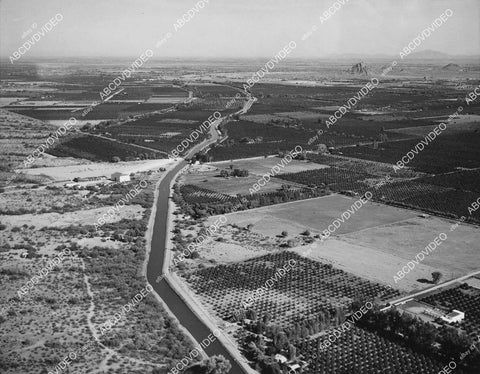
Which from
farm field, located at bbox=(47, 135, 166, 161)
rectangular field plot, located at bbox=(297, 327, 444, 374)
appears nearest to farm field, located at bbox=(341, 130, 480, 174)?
farm field, located at bbox=(47, 135, 166, 161)

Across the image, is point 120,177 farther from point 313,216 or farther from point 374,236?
point 374,236

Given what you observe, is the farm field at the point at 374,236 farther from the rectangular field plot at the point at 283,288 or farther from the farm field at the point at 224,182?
the farm field at the point at 224,182

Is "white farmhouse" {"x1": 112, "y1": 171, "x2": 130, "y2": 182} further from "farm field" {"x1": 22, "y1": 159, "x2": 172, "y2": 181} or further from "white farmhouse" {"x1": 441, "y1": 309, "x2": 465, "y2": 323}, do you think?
"white farmhouse" {"x1": 441, "y1": 309, "x2": 465, "y2": 323}

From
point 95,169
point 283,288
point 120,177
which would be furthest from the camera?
point 95,169

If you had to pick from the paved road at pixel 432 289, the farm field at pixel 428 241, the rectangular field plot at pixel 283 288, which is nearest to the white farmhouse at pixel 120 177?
the rectangular field plot at pixel 283 288

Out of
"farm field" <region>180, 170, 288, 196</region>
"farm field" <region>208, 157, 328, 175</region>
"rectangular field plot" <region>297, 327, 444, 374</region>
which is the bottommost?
"rectangular field plot" <region>297, 327, 444, 374</region>

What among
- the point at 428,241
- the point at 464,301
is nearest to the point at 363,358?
the point at 464,301

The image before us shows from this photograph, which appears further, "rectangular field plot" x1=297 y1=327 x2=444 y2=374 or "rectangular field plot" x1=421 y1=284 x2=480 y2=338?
"rectangular field plot" x1=421 y1=284 x2=480 y2=338

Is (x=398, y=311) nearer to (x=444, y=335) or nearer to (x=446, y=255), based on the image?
(x=444, y=335)

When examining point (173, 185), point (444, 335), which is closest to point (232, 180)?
point (173, 185)
